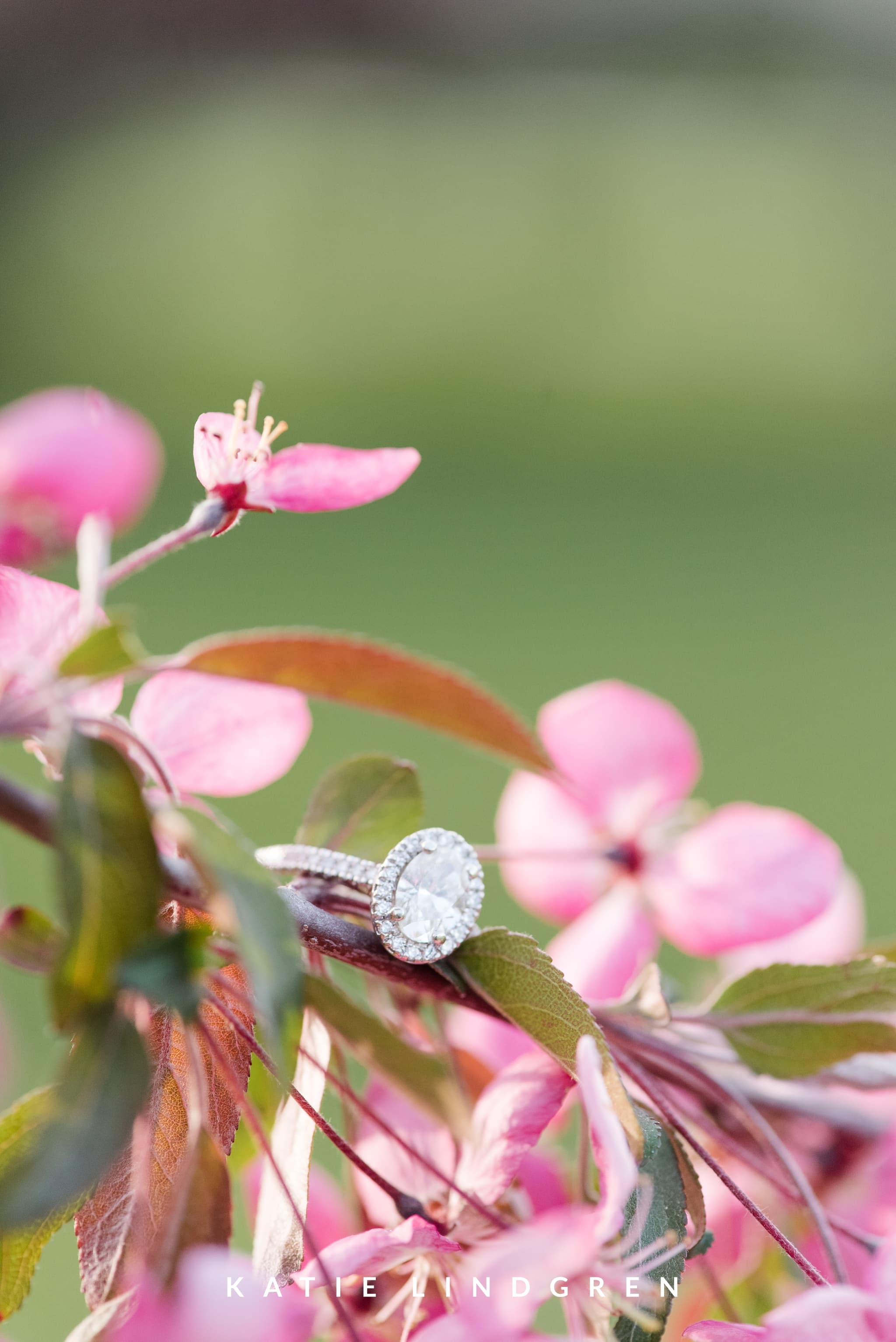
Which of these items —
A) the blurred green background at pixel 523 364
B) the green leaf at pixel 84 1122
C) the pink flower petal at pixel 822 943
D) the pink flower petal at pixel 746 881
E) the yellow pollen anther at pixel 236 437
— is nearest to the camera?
the green leaf at pixel 84 1122

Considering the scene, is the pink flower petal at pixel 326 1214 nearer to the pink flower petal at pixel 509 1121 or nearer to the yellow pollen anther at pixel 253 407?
the pink flower petal at pixel 509 1121

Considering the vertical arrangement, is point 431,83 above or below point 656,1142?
above

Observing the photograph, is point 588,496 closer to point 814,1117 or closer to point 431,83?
point 431,83

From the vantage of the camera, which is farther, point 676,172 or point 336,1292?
point 676,172

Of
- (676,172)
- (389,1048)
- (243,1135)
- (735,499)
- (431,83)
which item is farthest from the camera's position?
(431,83)

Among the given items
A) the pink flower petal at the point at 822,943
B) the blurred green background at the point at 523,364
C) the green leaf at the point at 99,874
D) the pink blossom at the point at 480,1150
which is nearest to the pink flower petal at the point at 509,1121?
the pink blossom at the point at 480,1150

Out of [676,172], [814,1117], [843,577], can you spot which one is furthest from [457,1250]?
[676,172]

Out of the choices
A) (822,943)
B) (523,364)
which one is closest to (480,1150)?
(822,943)
